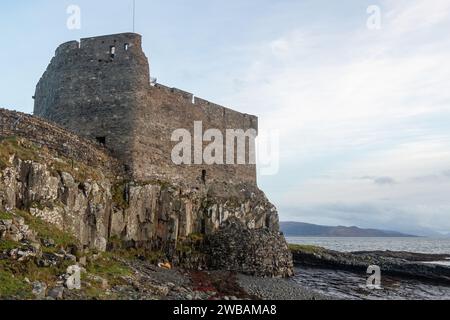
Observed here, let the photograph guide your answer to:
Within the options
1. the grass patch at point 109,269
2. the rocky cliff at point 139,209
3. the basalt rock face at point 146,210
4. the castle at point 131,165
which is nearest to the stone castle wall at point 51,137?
the castle at point 131,165

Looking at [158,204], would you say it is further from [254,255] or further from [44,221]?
[44,221]

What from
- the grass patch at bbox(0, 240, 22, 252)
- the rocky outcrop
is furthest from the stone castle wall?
the rocky outcrop

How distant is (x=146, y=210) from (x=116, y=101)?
7.76 m

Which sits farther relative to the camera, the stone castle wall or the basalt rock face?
the stone castle wall

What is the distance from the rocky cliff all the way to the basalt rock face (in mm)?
46

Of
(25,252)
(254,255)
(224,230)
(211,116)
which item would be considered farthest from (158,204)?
(25,252)

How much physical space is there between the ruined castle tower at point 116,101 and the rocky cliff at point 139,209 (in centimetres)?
195

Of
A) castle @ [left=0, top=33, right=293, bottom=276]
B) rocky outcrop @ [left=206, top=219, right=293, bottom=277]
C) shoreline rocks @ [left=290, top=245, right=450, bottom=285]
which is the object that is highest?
castle @ [left=0, top=33, right=293, bottom=276]

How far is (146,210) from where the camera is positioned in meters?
27.6

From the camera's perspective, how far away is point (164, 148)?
30656mm

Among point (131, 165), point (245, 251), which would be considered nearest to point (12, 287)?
point (131, 165)

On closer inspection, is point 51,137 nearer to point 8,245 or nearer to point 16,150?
point 16,150

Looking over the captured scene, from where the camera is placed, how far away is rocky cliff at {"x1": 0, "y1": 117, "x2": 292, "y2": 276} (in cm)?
1902

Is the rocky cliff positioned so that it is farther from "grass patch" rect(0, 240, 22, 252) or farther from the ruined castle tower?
"grass patch" rect(0, 240, 22, 252)
